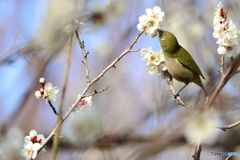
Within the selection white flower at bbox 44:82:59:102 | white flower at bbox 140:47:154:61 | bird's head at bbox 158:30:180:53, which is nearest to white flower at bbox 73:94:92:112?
white flower at bbox 44:82:59:102

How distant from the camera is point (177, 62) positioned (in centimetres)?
184

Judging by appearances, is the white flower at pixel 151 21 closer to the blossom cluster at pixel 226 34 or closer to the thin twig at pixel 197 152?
the blossom cluster at pixel 226 34

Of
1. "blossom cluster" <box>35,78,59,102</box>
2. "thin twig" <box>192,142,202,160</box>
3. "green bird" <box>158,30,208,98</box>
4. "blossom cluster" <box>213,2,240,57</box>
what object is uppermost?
"green bird" <box>158,30,208,98</box>

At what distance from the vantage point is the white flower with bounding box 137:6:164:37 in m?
1.35

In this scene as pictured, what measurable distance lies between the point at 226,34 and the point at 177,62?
0.57 metres

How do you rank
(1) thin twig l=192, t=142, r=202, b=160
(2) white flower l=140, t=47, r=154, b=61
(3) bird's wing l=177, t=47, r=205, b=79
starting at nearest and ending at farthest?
1. (1) thin twig l=192, t=142, r=202, b=160
2. (2) white flower l=140, t=47, r=154, b=61
3. (3) bird's wing l=177, t=47, r=205, b=79

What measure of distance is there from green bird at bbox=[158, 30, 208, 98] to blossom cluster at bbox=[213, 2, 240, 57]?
0.35 m

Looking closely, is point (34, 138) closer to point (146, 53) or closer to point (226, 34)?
point (146, 53)

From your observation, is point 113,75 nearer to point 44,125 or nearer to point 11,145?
point 44,125

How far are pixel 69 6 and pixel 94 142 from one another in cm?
51

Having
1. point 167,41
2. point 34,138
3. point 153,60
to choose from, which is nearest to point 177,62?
point 167,41

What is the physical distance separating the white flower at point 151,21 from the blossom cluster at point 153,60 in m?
0.12

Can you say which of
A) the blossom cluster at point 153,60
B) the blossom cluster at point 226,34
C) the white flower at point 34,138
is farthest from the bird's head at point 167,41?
the white flower at point 34,138

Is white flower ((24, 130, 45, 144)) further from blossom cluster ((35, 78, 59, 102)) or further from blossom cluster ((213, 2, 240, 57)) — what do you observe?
blossom cluster ((213, 2, 240, 57))
